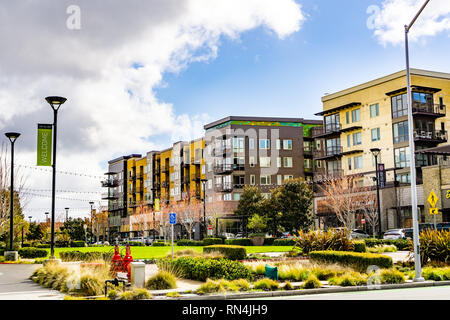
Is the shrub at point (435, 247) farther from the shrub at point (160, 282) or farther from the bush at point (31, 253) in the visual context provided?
the bush at point (31, 253)

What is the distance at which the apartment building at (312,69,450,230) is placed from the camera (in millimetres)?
61375

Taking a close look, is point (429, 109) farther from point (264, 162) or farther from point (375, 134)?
point (264, 162)

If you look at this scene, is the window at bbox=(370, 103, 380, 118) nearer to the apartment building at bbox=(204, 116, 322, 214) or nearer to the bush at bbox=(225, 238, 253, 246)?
the apartment building at bbox=(204, 116, 322, 214)

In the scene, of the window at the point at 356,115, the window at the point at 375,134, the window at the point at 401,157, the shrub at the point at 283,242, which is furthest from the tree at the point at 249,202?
the shrub at the point at 283,242

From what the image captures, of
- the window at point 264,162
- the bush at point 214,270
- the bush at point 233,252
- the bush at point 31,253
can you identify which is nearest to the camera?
the bush at point 214,270

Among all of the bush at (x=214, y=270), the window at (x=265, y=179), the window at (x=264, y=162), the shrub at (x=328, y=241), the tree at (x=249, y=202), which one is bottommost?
the bush at (x=214, y=270)

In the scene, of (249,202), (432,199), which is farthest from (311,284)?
(249,202)

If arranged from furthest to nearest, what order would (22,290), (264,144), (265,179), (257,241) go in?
(264,144) → (265,179) → (257,241) → (22,290)

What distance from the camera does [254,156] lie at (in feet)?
279

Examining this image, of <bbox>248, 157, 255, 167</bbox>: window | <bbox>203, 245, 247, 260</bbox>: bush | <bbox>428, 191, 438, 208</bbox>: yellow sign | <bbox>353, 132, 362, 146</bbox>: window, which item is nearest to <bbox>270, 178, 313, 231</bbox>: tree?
<bbox>353, 132, 362, 146</bbox>: window

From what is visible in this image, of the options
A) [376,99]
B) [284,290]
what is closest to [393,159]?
[376,99]

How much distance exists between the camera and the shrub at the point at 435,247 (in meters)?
22.6

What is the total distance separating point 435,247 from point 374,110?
45.9 metres

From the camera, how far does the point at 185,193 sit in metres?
91.3
